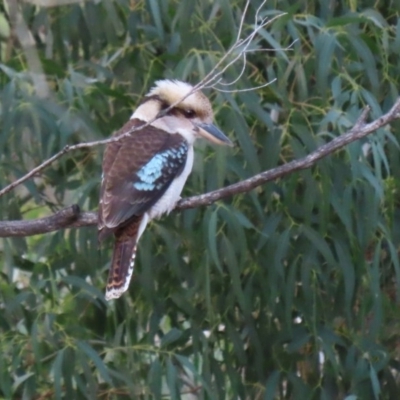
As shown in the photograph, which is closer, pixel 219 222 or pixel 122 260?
pixel 122 260

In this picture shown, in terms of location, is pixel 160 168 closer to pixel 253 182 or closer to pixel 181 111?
pixel 181 111

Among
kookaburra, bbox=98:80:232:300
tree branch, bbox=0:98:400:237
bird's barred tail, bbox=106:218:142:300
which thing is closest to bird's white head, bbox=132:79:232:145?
kookaburra, bbox=98:80:232:300

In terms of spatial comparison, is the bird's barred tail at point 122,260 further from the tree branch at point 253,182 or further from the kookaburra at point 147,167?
the tree branch at point 253,182

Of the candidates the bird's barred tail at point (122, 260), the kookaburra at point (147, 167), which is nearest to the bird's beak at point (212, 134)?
the kookaburra at point (147, 167)

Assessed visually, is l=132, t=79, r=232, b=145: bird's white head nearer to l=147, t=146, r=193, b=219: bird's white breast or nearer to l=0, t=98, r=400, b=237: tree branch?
l=147, t=146, r=193, b=219: bird's white breast

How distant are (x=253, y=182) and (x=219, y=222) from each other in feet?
1.89

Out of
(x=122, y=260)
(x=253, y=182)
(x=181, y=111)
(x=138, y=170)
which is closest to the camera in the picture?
(x=253, y=182)

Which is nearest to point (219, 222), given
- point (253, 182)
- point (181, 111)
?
point (181, 111)

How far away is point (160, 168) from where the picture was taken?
2559 millimetres

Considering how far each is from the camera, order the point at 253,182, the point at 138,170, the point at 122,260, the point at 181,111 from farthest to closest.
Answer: the point at 181,111
the point at 138,170
the point at 122,260
the point at 253,182

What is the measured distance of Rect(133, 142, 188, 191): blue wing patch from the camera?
2.53m

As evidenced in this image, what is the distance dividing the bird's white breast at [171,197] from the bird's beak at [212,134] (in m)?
0.08

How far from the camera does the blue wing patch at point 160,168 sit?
2.53 metres

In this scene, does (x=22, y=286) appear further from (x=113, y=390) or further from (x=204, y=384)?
(x=204, y=384)
